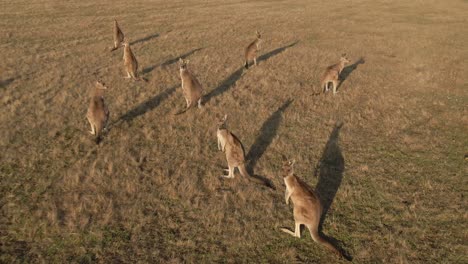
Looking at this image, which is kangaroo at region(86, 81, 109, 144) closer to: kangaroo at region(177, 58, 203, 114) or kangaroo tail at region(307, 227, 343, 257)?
kangaroo at region(177, 58, 203, 114)

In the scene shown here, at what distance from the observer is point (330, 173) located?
8031 millimetres

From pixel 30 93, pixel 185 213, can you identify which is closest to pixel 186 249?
pixel 185 213

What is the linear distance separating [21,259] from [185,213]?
2.78 meters

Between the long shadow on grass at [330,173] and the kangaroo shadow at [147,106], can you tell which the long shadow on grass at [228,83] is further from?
the long shadow on grass at [330,173]

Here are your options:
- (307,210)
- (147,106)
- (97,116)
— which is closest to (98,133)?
(97,116)

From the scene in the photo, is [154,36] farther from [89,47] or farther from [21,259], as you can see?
[21,259]

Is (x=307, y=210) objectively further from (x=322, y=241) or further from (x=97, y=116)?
(x=97, y=116)

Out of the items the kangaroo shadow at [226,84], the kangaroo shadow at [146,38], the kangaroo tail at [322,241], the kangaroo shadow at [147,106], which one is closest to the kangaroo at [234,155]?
the kangaroo tail at [322,241]

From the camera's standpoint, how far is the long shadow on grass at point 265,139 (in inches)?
319

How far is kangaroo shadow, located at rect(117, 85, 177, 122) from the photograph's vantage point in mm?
10375

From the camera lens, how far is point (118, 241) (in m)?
5.97

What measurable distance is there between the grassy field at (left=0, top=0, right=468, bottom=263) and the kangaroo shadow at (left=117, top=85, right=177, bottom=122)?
0.13 feet

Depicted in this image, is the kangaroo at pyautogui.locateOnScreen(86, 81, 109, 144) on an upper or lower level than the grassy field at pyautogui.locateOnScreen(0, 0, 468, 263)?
upper

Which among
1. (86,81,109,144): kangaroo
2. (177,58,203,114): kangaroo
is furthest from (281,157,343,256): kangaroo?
(177,58,203,114): kangaroo
